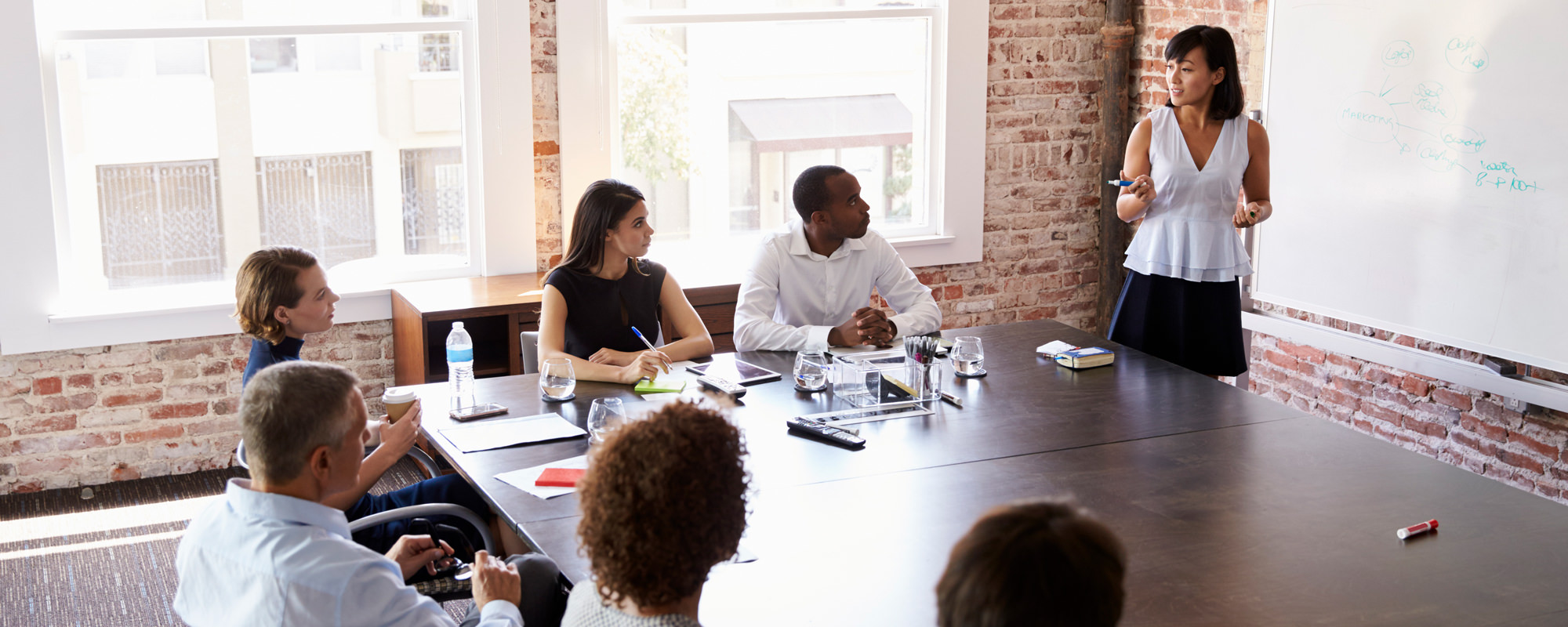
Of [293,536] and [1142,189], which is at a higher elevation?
[1142,189]

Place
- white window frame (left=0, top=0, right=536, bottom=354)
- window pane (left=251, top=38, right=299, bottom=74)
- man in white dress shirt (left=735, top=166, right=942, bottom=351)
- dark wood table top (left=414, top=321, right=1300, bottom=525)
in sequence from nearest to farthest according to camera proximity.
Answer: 1. dark wood table top (left=414, top=321, right=1300, bottom=525)
2. man in white dress shirt (left=735, top=166, right=942, bottom=351)
3. white window frame (left=0, top=0, right=536, bottom=354)
4. window pane (left=251, top=38, right=299, bottom=74)

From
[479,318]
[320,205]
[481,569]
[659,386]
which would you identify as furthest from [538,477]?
[320,205]

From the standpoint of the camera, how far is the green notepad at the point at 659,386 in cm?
311

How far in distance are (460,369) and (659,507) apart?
1.71 meters

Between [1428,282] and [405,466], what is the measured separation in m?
3.81

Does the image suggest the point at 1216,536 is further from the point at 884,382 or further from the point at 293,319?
the point at 293,319

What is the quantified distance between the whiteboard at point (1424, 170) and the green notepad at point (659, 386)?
8.44ft

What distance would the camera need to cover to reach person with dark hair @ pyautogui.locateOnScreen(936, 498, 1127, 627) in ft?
3.88

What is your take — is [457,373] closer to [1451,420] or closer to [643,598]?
[643,598]

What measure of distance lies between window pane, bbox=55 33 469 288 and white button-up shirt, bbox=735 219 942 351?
1703 millimetres

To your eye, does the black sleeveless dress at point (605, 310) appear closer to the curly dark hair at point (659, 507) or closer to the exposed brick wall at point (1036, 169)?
the curly dark hair at point (659, 507)

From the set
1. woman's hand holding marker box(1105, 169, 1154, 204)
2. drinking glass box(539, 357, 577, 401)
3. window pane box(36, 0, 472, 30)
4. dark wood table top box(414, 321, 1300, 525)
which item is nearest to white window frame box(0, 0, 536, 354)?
window pane box(36, 0, 472, 30)

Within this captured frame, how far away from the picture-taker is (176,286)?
4.68 m

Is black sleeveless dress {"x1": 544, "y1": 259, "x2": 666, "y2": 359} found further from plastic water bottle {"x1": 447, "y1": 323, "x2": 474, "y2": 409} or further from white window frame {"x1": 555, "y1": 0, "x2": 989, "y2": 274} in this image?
white window frame {"x1": 555, "y1": 0, "x2": 989, "y2": 274}
